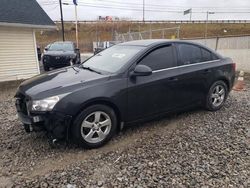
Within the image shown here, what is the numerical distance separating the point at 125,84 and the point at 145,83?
39cm

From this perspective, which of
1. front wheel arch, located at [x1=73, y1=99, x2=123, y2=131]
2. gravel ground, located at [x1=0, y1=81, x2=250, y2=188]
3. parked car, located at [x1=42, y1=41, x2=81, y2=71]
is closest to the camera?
gravel ground, located at [x1=0, y1=81, x2=250, y2=188]

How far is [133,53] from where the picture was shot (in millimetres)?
4309

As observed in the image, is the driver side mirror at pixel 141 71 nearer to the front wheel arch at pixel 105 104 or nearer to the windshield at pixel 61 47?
the front wheel arch at pixel 105 104

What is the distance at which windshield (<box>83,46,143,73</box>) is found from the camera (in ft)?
13.8

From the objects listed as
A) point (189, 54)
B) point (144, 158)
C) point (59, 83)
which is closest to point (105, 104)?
point (59, 83)

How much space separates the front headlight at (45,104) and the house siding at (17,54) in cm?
833

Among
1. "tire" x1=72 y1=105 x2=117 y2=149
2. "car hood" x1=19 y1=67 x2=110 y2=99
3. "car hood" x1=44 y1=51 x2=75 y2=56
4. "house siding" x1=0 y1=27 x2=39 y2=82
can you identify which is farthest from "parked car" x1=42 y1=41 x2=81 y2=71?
"tire" x1=72 y1=105 x2=117 y2=149

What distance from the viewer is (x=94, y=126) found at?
12.2ft

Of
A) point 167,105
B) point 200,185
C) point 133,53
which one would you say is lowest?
point 200,185

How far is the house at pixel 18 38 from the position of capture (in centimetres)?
1052

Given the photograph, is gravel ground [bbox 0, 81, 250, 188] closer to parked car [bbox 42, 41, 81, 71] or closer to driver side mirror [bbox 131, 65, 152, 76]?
driver side mirror [bbox 131, 65, 152, 76]

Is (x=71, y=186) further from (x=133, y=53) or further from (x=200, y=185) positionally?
(x=133, y=53)

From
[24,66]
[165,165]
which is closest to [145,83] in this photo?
[165,165]

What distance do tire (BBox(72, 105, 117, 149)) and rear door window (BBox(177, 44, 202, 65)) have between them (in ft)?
6.07
